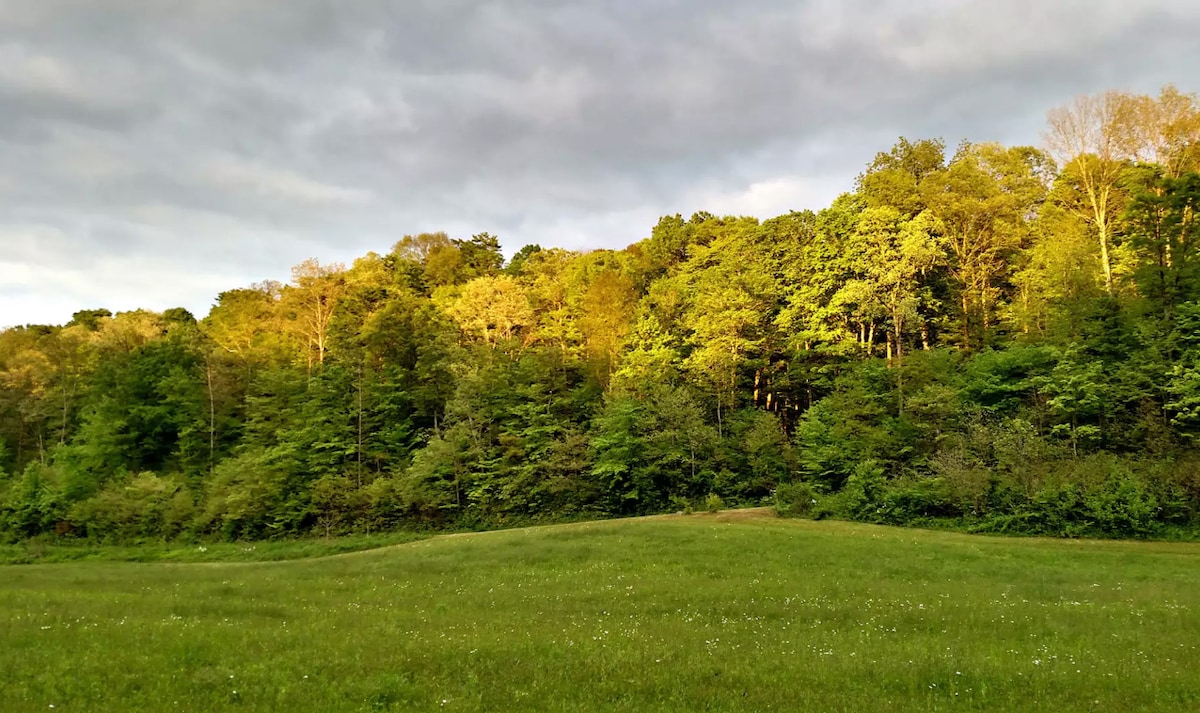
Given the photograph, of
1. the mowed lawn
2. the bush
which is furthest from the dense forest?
the mowed lawn

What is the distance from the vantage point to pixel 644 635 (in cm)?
1255

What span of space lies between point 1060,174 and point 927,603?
5183 centimetres

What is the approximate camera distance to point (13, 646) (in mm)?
9883

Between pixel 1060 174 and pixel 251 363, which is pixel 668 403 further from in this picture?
pixel 251 363

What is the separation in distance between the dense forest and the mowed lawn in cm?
1340

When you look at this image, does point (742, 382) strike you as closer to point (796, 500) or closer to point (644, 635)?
point (796, 500)

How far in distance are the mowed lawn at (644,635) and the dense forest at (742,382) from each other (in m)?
13.4

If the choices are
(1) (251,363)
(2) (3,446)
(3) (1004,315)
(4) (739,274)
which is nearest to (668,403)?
(4) (739,274)

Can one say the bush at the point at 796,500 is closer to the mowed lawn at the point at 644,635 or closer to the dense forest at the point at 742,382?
the dense forest at the point at 742,382

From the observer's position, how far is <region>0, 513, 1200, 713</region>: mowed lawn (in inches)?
331

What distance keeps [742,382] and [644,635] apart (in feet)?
149

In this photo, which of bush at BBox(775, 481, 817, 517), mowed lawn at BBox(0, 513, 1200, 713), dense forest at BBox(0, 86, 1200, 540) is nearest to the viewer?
mowed lawn at BBox(0, 513, 1200, 713)

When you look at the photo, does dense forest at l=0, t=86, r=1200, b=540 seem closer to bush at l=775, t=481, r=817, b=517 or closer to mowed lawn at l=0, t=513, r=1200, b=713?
bush at l=775, t=481, r=817, b=517

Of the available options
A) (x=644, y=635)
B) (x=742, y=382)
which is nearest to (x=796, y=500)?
(x=742, y=382)
